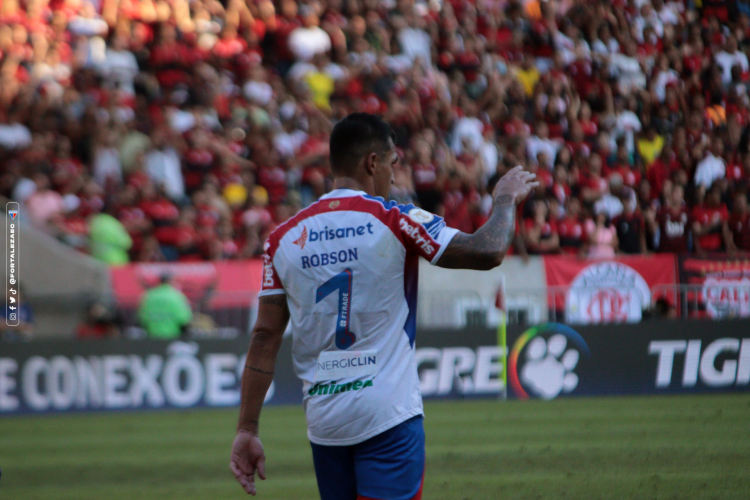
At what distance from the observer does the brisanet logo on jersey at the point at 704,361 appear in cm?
1337

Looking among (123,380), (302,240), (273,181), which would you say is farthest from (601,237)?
(302,240)

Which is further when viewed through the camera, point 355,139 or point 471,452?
point 471,452

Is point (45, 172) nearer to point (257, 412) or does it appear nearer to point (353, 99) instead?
point (353, 99)

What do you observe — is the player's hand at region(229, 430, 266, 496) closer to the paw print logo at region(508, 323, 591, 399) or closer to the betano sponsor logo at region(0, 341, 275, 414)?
the betano sponsor logo at region(0, 341, 275, 414)

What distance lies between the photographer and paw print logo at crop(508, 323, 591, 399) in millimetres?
13781

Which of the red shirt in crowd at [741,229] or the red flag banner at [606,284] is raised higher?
the red shirt in crowd at [741,229]

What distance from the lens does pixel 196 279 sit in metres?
15.0

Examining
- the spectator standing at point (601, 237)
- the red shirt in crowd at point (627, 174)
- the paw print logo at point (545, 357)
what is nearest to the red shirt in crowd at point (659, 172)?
the red shirt in crowd at point (627, 174)

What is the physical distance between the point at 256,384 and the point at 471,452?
6138 mm

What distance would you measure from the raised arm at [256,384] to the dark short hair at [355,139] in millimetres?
582

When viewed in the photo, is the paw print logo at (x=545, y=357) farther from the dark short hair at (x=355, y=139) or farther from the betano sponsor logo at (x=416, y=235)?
the betano sponsor logo at (x=416, y=235)

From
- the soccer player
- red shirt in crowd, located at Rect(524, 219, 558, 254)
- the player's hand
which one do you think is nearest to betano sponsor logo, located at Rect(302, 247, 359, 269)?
the soccer player

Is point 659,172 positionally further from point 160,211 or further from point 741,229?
point 160,211

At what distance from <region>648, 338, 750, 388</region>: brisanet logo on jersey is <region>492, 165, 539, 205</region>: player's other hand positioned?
35.6 ft
